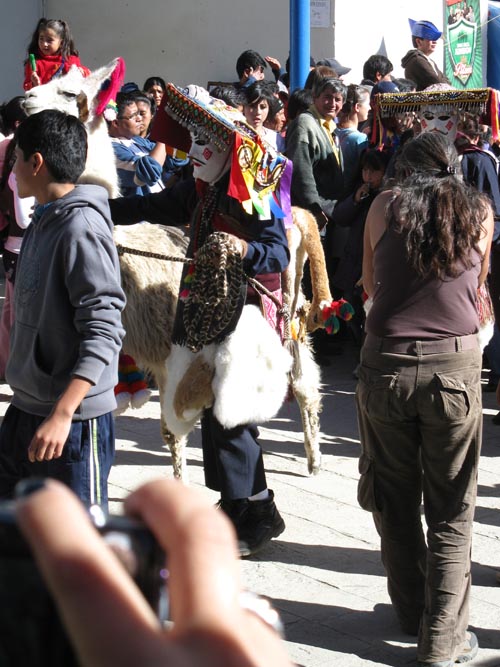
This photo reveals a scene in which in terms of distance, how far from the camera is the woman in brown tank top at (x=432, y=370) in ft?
10.6

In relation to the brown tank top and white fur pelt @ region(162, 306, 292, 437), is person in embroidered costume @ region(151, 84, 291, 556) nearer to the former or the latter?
white fur pelt @ region(162, 306, 292, 437)

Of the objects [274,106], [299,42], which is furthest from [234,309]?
[299,42]

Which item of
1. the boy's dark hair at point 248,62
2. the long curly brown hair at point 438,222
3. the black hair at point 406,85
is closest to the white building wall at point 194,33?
the boy's dark hair at point 248,62

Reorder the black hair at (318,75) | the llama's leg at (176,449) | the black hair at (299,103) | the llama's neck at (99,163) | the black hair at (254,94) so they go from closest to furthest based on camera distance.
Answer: the llama's neck at (99,163) → the llama's leg at (176,449) → the black hair at (254,94) → the black hair at (299,103) → the black hair at (318,75)

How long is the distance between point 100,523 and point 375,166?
6.74m

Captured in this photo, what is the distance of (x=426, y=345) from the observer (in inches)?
129

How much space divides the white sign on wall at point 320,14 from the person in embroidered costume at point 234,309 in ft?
25.2

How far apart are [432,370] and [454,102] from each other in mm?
3438

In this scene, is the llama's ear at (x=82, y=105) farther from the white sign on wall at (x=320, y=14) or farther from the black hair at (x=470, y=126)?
the white sign on wall at (x=320, y=14)

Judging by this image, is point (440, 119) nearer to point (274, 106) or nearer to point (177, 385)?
point (274, 106)

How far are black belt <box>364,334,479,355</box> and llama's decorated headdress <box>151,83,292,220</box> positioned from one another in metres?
0.99

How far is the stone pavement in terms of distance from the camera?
3.54 metres

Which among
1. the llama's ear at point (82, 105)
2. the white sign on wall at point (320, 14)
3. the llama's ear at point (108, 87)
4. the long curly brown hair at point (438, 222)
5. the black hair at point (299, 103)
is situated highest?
the white sign on wall at point (320, 14)

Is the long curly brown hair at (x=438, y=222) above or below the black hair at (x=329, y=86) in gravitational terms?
below
